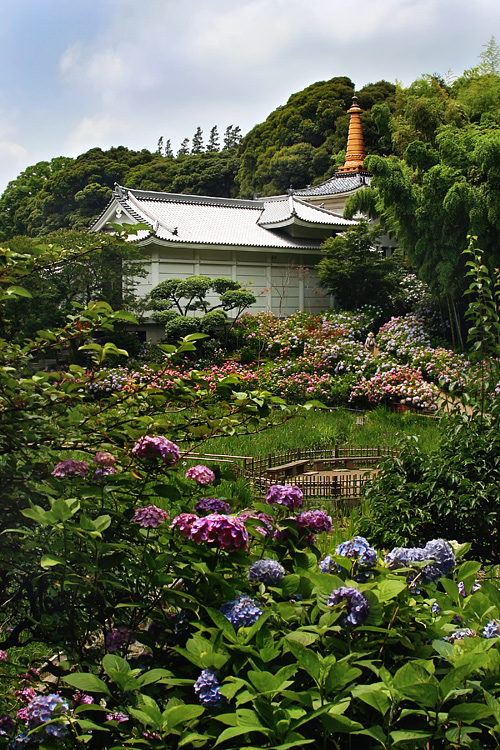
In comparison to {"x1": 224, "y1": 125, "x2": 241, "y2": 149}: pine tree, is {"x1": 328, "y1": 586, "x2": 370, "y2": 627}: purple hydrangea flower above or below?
below

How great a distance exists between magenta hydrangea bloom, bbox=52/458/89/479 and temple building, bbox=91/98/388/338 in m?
14.1

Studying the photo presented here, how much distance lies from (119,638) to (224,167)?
129 ft

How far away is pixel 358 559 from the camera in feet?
5.21

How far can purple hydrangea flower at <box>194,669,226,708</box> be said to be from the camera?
1.27m

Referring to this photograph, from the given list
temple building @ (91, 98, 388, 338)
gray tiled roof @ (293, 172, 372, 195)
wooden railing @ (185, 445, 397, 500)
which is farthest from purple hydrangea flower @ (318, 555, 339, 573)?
gray tiled roof @ (293, 172, 372, 195)

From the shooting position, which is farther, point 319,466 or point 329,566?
point 319,466

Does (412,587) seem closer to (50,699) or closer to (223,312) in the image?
(50,699)

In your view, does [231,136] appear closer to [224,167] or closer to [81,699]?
[224,167]

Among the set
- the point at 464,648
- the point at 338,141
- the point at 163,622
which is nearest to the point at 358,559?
the point at 464,648

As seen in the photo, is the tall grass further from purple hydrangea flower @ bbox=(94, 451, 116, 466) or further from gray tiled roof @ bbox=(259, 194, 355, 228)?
gray tiled roof @ bbox=(259, 194, 355, 228)

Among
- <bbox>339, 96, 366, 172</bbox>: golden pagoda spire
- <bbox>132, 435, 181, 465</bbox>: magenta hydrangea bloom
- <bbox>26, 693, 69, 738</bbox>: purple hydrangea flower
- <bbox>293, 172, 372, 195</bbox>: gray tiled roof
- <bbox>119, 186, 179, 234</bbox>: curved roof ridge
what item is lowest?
<bbox>26, 693, 69, 738</bbox>: purple hydrangea flower

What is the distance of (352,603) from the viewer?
1354 mm

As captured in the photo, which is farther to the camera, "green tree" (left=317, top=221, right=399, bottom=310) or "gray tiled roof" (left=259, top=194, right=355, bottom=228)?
"gray tiled roof" (left=259, top=194, right=355, bottom=228)

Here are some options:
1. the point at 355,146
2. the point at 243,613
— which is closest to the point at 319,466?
the point at 243,613
